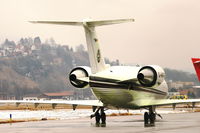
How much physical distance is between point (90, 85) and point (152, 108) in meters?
5.71

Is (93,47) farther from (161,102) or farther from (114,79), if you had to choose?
(161,102)

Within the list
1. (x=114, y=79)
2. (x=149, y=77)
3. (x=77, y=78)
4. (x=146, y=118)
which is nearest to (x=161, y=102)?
(x=146, y=118)

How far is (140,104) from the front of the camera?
36.7 m

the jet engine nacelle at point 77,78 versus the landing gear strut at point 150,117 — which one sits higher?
the jet engine nacelle at point 77,78

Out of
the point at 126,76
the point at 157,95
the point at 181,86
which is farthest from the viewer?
the point at 181,86

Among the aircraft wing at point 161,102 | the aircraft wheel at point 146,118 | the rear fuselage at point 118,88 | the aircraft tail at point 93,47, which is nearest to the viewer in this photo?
the aircraft tail at point 93,47

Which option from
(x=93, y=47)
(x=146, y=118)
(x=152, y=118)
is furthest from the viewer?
(x=146, y=118)

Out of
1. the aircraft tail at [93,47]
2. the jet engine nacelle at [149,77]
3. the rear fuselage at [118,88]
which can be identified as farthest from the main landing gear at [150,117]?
the aircraft tail at [93,47]

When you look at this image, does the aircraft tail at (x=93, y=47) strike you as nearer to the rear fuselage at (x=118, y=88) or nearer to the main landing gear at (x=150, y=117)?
the rear fuselage at (x=118, y=88)

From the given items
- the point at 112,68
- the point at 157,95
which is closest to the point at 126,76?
the point at 112,68

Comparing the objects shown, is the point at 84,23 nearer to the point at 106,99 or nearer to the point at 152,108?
the point at 106,99

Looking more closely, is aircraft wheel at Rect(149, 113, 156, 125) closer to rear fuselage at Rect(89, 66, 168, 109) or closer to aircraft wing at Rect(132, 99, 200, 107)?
aircraft wing at Rect(132, 99, 200, 107)


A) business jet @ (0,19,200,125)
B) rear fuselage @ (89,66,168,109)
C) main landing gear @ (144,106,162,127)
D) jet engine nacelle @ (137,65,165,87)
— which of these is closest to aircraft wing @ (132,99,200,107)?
business jet @ (0,19,200,125)

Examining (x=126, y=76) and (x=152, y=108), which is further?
(x=152, y=108)
